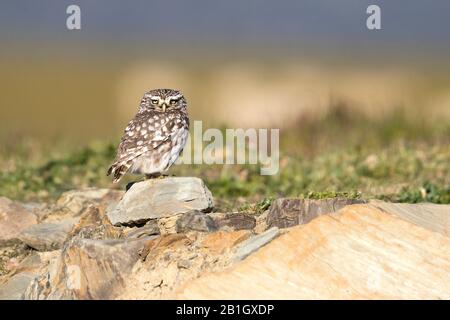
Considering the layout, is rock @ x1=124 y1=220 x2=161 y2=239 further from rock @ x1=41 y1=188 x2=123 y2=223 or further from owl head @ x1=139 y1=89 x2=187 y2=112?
rock @ x1=41 y1=188 x2=123 y2=223

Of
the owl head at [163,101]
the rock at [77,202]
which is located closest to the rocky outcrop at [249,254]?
the owl head at [163,101]

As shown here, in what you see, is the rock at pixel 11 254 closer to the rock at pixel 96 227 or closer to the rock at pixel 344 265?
the rock at pixel 96 227

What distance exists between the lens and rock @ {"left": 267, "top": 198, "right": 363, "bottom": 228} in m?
10.9

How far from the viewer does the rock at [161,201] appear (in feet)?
37.9

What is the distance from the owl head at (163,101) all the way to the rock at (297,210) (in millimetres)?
2912

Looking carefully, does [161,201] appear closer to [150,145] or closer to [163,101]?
[150,145]

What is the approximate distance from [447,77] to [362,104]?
37198 mm

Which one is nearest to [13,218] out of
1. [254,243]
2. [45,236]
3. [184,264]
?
[45,236]

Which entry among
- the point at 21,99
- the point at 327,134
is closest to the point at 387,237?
the point at 327,134

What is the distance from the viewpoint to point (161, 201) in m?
11.6

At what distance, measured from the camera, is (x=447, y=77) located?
6066 cm

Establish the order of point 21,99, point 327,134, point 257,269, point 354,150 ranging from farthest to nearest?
point 21,99
point 327,134
point 354,150
point 257,269

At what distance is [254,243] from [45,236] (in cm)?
381

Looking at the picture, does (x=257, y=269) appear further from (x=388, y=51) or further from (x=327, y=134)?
(x=388, y=51)
